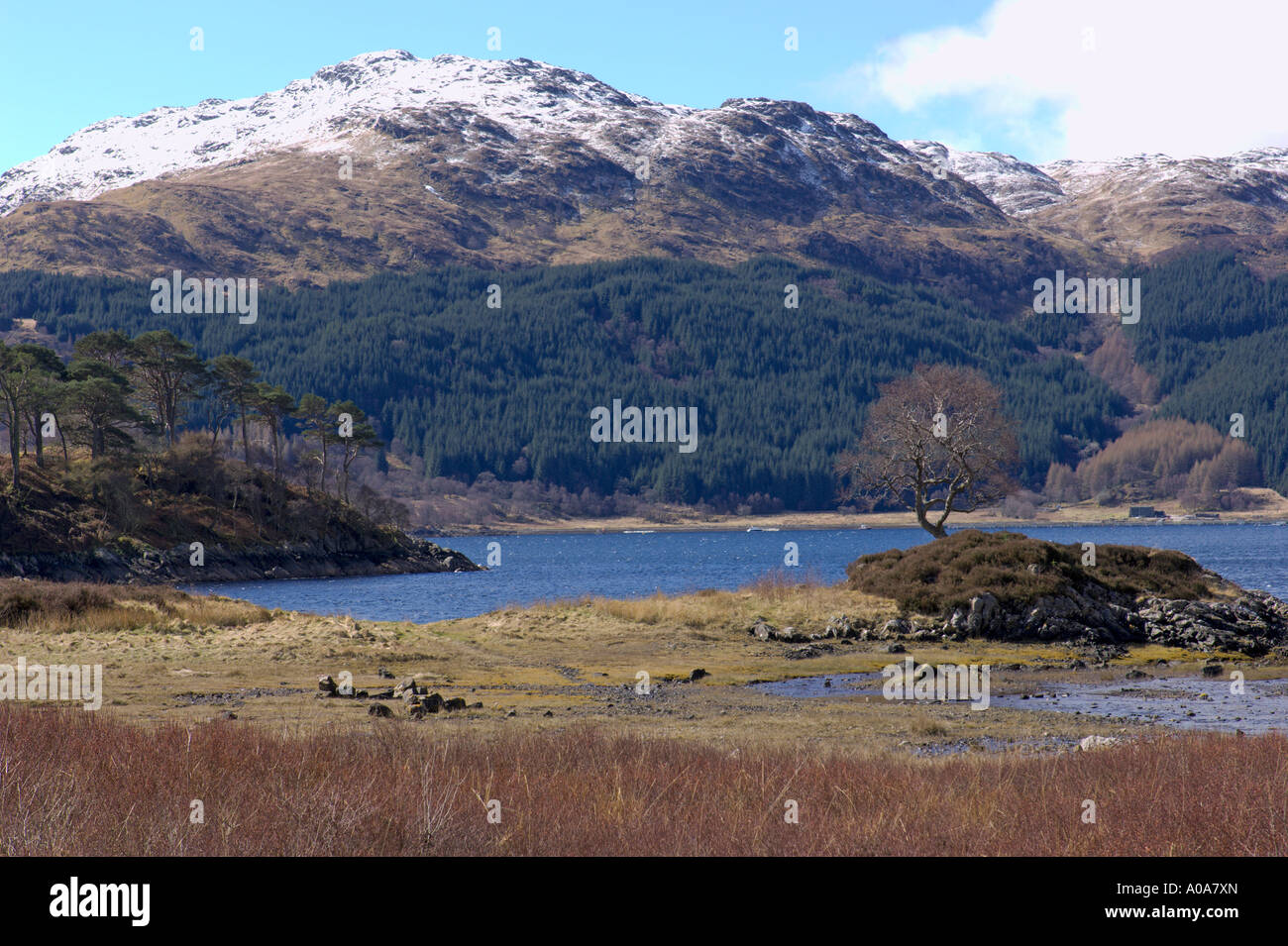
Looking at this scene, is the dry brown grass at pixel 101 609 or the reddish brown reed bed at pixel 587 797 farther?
the dry brown grass at pixel 101 609

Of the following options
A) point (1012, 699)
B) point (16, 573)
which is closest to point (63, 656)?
point (1012, 699)

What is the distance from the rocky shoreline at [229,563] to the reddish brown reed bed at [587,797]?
192ft

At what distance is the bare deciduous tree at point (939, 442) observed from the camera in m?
44.3

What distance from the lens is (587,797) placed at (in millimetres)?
9844

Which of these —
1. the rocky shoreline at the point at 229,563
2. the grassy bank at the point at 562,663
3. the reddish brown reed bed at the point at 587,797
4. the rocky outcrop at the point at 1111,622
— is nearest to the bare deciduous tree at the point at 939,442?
the grassy bank at the point at 562,663

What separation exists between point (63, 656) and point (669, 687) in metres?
15.7

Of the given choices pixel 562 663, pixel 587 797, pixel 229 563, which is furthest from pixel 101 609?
pixel 229 563

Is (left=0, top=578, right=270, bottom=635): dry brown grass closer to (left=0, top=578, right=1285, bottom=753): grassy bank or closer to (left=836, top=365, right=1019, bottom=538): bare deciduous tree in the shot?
(left=0, top=578, right=1285, bottom=753): grassy bank

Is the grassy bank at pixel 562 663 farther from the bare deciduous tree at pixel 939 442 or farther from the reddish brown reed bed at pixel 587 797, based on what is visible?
the bare deciduous tree at pixel 939 442

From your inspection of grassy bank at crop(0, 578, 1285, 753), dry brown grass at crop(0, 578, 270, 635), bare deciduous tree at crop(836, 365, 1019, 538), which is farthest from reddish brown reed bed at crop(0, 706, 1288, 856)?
bare deciduous tree at crop(836, 365, 1019, 538)

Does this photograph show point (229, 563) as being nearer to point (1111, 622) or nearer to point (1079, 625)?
point (1079, 625)

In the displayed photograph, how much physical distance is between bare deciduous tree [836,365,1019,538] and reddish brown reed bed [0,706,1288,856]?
104 feet

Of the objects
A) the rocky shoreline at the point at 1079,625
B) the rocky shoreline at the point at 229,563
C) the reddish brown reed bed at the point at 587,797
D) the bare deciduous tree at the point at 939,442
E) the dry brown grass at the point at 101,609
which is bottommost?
the rocky shoreline at the point at 229,563
